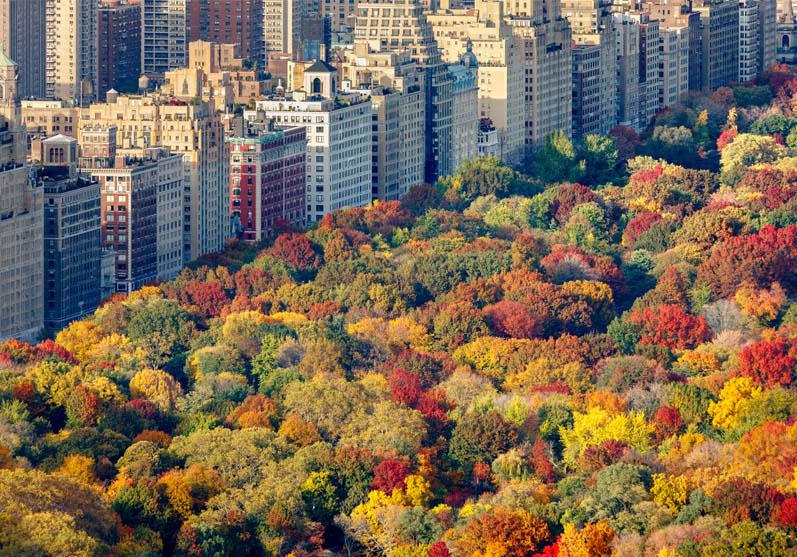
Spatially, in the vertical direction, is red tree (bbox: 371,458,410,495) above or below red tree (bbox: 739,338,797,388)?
below

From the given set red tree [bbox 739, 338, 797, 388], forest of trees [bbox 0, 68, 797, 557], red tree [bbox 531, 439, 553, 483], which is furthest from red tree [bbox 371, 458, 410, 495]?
red tree [bbox 739, 338, 797, 388]

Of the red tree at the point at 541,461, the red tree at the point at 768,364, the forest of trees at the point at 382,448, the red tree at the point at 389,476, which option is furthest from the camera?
the red tree at the point at 768,364

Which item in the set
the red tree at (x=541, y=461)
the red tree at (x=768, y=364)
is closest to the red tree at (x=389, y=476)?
the red tree at (x=541, y=461)

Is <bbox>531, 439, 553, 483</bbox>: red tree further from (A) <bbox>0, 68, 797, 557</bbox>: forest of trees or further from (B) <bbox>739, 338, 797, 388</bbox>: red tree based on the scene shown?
(B) <bbox>739, 338, 797, 388</bbox>: red tree

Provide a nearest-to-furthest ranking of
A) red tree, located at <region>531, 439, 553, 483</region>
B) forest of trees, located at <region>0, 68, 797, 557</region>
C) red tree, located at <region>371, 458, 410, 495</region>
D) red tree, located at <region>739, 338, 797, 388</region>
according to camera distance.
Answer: forest of trees, located at <region>0, 68, 797, 557</region>, red tree, located at <region>371, 458, 410, 495</region>, red tree, located at <region>531, 439, 553, 483</region>, red tree, located at <region>739, 338, 797, 388</region>

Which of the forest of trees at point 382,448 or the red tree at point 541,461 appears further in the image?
the red tree at point 541,461

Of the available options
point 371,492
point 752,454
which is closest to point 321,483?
point 371,492

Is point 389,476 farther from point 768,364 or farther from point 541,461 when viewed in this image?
point 768,364

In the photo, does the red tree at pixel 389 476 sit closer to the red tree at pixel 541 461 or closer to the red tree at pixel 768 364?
the red tree at pixel 541 461

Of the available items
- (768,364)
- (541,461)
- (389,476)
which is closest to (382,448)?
(389,476)

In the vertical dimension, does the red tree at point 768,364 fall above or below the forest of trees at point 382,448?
above

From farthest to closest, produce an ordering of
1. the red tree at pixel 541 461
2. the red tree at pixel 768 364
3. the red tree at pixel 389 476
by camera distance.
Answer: the red tree at pixel 768 364 < the red tree at pixel 541 461 < the red tree at pixel 389 476
